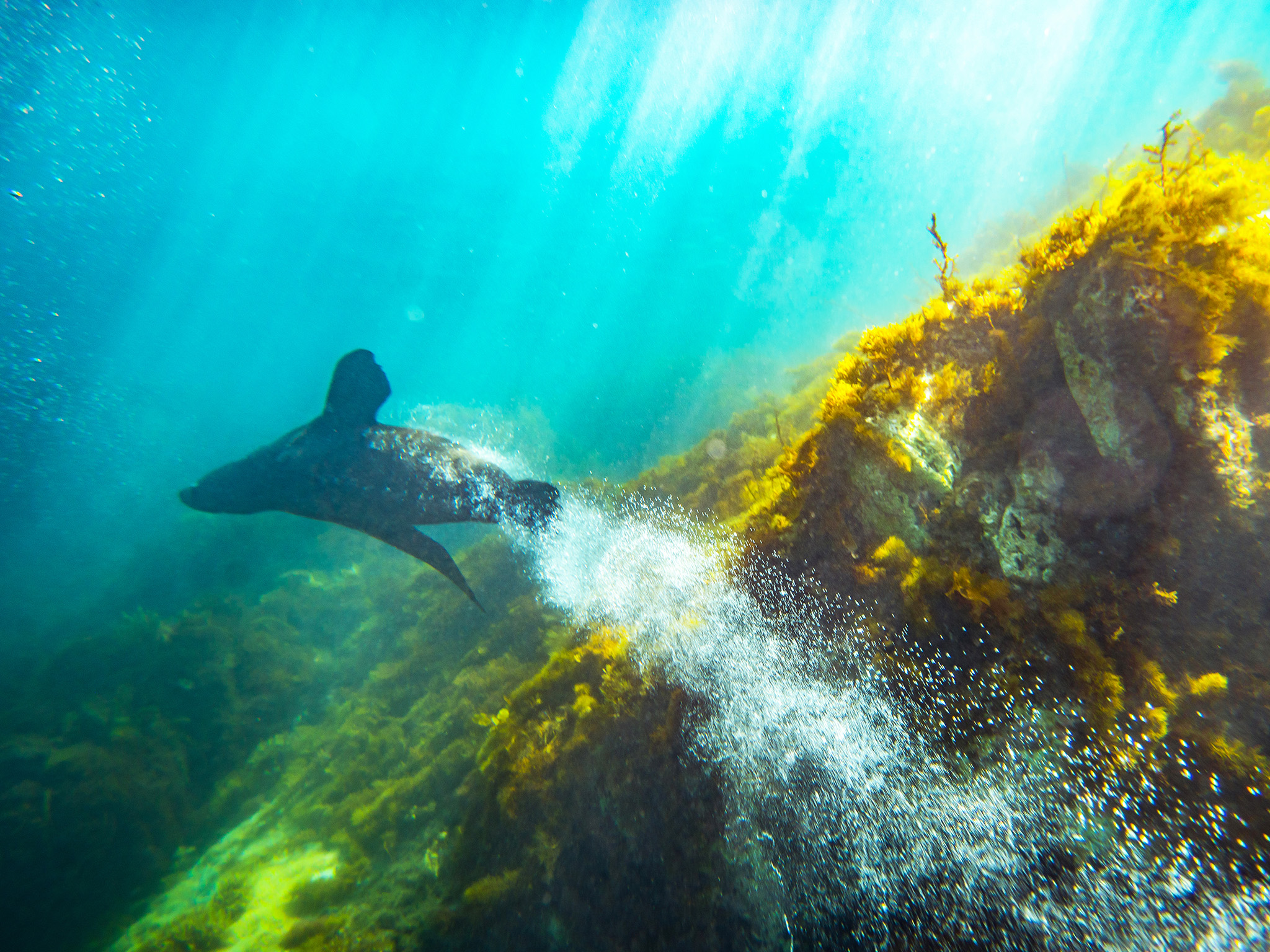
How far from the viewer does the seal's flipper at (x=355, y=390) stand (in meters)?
5.66

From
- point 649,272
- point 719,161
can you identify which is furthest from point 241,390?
point 719,161

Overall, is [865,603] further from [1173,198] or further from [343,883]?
[343,883]

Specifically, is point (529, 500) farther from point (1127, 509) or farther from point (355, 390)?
point (1127, 509)

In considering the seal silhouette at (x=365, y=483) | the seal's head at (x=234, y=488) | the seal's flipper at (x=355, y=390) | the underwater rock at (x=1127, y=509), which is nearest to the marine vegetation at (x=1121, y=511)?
the underwater rock at (x=1127, y=509)

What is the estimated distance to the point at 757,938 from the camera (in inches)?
105

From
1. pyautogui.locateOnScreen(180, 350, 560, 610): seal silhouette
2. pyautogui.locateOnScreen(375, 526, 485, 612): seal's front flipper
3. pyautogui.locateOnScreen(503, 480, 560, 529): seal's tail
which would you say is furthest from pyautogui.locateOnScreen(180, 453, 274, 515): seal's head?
pyautogui.locateOnScreen(503, 480, 560, 529): seal's tail

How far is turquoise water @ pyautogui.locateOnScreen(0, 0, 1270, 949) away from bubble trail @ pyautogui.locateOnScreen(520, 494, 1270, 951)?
1314 mm

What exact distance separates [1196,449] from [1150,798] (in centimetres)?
188

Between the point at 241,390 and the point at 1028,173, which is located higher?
the point at 241,390

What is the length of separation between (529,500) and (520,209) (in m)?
55.2

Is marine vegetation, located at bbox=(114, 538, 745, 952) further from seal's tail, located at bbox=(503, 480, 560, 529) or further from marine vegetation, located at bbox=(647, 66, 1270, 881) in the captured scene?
marine vegetation, located at bbox=(647, 66, 1270, 881)

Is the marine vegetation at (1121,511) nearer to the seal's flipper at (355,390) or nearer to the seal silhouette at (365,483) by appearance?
the seal silhouette at (365,483)

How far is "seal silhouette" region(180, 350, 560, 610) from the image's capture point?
5.48 metres

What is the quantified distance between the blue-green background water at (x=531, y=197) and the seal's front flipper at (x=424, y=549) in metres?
11.8
